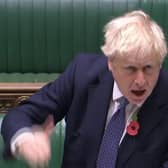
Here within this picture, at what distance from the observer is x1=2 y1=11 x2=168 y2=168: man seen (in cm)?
167

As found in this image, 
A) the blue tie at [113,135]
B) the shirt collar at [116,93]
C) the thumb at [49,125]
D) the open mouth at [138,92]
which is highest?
the open mouth at [138,92]

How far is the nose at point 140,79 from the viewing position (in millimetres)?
1684

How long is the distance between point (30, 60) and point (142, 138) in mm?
1991

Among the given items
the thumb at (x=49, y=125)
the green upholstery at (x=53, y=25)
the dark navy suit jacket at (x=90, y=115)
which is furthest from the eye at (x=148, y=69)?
the green upholstery at (x=53, y=25)

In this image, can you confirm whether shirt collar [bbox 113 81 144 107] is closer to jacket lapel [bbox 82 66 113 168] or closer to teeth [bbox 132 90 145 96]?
jacket lapel [bbox 82 66 113 168]

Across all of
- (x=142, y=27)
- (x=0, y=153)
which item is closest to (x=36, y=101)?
(x=0, y=153)

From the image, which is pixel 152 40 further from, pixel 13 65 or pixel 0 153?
pixel 13 65

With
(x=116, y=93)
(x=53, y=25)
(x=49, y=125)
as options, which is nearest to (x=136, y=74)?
(x=116, y=93)

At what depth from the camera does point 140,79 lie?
168 cm

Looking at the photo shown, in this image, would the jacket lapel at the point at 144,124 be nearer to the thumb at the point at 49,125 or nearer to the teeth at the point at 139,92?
the teeth at the point at 139,92

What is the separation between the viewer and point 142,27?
5.52ft

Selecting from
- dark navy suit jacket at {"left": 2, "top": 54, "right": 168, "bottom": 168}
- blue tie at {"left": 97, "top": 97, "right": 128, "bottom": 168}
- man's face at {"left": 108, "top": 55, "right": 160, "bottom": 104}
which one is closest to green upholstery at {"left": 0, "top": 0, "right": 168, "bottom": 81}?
dark navy suit jacket at {"left": 2, "top": 54, "right": 168, "bottom": 168}

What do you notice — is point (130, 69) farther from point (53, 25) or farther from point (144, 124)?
point (53, 25)

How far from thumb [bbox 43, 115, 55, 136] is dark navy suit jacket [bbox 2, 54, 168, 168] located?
0.16 feet
